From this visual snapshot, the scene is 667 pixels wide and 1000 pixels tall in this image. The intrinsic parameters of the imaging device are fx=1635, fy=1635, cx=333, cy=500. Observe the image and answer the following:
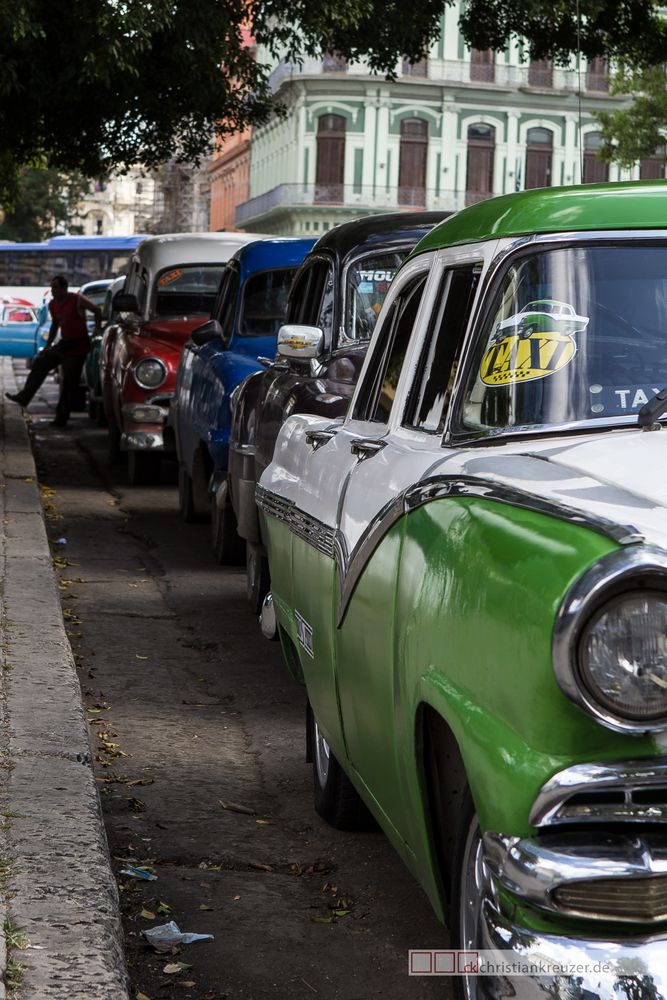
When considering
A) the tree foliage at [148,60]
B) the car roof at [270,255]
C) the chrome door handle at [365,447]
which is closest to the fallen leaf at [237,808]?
the chrome door handle at [365,447]

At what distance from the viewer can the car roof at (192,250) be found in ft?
46.2

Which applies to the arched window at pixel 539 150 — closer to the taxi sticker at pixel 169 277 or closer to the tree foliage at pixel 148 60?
the tree foliage at pixel 148 60

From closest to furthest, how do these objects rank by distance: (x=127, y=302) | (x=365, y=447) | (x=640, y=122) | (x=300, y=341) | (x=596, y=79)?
(x=365, y=447), (x=300, y=341), (x=127, y=302), (x=640, y=122), (x=596, y=79)

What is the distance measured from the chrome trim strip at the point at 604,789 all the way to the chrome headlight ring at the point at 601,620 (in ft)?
0.20

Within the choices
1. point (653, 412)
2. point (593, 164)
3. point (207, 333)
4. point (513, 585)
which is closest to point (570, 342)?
point (653, 412)

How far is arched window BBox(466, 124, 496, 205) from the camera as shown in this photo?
74.5 meters

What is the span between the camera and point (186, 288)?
46.4ft

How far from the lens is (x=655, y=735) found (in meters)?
2.46

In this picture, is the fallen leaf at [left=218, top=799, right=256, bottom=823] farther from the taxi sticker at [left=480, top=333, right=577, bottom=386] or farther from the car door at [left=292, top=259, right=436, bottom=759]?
the taxi sticker at [left=480, top=333, right=577, bottom=386]

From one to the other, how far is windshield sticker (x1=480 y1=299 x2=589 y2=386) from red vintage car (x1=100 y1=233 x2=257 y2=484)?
9957 millimetres

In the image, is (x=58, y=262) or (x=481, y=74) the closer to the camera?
(x=58, y=262)

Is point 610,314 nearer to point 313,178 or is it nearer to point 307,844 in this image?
point 307,844

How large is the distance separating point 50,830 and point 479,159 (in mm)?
72677

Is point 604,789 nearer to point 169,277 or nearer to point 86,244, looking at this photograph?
point 169,277
